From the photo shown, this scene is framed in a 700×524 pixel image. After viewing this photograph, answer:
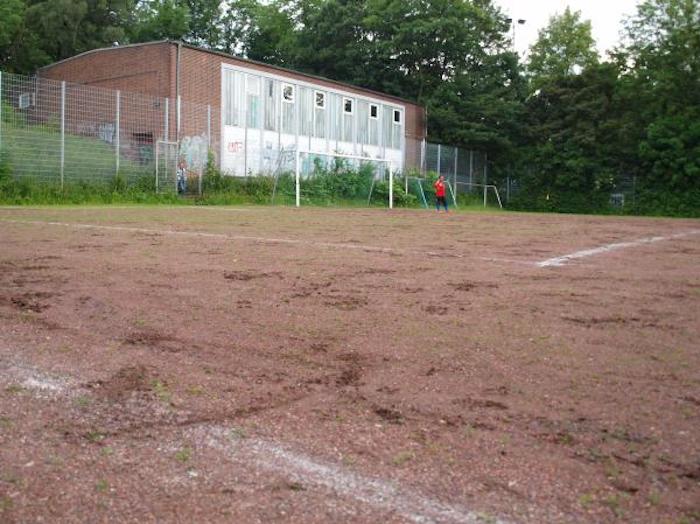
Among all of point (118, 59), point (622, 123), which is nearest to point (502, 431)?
point (118, 59)

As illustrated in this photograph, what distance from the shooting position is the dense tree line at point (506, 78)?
123 feet

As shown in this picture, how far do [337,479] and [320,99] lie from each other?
30236 mm

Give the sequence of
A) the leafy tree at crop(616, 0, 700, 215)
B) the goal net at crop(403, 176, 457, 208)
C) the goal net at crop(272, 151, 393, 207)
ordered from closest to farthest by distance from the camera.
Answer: the goal net at crop(272, 151, 393, 207), the goal net at crop(403, 176, 457, 208), the leafy tree at crop(616, 0, 700, 215)

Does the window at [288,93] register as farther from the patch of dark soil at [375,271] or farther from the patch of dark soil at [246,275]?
the patch of dark soil at [246,275]

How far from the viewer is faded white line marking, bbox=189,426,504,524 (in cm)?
223

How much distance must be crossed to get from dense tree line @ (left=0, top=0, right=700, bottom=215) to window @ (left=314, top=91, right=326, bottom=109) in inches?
390

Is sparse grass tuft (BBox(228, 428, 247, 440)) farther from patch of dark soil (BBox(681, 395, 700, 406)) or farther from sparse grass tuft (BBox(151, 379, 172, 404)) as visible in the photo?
patch of dark soil (BBox(681, 395, 700, 406))

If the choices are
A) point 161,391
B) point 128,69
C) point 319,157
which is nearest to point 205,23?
point 128,69

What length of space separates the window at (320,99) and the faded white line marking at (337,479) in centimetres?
2948

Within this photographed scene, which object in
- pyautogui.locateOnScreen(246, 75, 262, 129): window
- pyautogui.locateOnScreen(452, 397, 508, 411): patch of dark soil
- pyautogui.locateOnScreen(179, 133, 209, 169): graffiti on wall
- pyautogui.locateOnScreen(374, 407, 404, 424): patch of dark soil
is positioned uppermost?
pyautogui.locateOnScreen(246, 75, 262, 129): window

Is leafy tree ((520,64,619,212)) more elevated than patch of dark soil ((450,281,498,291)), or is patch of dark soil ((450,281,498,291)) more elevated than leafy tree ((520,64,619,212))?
leafy tree ((520,64,619,212))

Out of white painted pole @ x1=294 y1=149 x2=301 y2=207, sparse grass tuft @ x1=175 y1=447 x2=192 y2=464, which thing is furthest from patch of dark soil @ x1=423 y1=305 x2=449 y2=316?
white painted pole @ x1=294 y1=149 x2=301 y2=207

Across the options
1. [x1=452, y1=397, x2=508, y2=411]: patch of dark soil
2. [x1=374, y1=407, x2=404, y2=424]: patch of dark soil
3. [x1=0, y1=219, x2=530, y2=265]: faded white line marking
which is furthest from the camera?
[x1=0, y1=219, x2=530, y2=265]: faded white line marking

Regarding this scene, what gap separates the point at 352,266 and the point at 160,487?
192 inches
